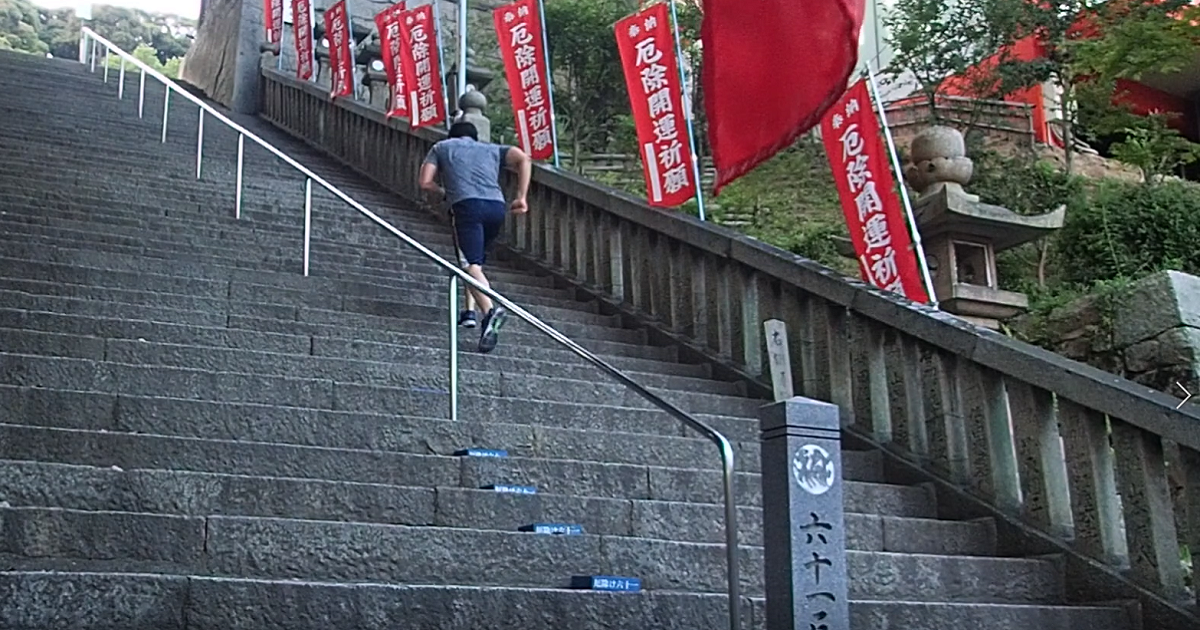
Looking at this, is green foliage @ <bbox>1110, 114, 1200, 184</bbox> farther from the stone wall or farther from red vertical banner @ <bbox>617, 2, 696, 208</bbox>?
red vertical banner @ <bbox>617, 2, 696, 208</bbox>

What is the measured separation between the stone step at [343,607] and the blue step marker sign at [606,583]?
0.15 metres

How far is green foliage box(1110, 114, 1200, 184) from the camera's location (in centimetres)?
1488

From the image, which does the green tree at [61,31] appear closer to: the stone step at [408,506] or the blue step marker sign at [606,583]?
the stone step at [408,506]

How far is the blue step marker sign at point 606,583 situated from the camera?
3729mm

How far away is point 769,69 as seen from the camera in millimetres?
4207

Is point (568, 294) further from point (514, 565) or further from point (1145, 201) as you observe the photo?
point (1145, 201)

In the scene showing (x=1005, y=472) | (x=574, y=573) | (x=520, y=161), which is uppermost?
(x=520, y=161)

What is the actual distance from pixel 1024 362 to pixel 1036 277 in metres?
9.61

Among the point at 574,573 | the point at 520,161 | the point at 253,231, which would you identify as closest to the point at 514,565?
the point at 574,573

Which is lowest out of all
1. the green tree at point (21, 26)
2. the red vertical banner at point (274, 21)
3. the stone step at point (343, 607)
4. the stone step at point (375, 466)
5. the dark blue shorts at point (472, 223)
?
the stone step at point (343, 607)

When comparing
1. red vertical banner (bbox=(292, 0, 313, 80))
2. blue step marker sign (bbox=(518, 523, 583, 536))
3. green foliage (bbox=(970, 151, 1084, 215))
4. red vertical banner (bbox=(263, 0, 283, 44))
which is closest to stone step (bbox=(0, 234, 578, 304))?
blue step marker sign (bbox=(518, 523, 583, 536))

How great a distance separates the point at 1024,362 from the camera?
16.1 feet

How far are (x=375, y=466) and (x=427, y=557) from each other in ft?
2.34

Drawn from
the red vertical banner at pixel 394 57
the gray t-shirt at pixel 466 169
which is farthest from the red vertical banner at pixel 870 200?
the red vertical banner at pixel 394 57
